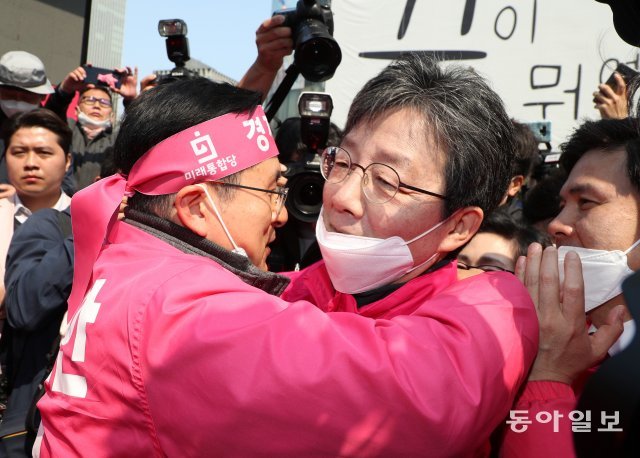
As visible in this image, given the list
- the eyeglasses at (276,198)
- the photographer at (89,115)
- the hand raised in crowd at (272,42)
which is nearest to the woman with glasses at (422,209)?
the eyeglasses at (276,198)

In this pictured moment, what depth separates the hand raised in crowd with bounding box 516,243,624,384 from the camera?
1.42 metres

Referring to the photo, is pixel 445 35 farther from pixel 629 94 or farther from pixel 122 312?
pixel 122 312

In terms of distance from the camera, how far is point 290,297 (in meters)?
1.99

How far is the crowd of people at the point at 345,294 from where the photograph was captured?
127 centimetres

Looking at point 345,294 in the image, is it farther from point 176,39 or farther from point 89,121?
point 89,121

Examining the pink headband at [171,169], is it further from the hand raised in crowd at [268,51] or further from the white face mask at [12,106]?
the white face mask at [12,106]

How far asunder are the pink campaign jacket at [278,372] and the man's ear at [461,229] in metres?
0.23

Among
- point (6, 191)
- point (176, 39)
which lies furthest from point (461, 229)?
point (6, 191)

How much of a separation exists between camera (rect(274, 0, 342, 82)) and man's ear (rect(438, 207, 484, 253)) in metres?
1.30

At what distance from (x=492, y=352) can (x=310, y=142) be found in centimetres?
211

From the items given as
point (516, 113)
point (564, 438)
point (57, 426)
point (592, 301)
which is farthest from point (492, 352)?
point (516, 113)

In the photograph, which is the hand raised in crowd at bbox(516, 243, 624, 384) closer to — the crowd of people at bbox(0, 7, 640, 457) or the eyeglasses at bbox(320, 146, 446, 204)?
the crowd of people at bbox(0, 7, 640, 457)

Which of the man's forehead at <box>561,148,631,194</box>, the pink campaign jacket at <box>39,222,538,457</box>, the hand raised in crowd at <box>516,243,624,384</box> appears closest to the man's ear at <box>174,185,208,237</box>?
the pink campaign jacket at <box>39,222,538,457</box>

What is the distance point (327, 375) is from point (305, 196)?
1864 mm
